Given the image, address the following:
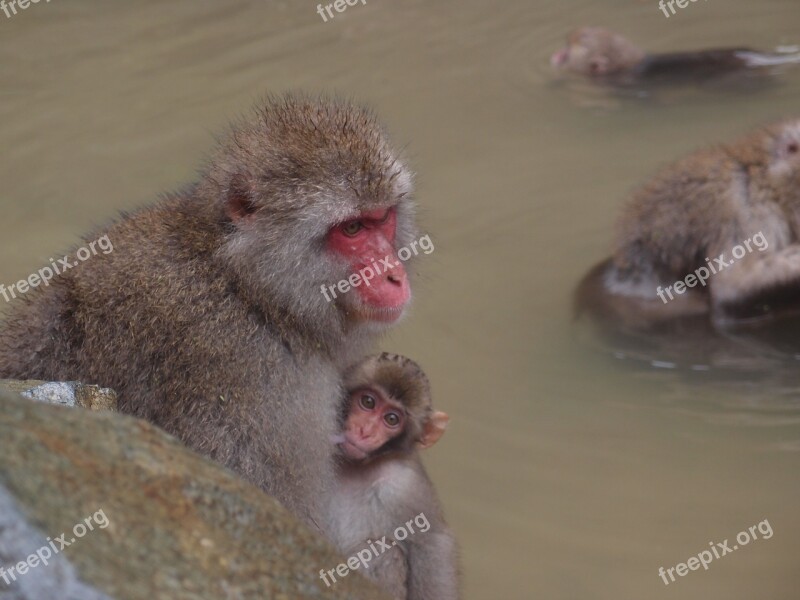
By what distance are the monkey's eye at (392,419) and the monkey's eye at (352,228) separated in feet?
3.03

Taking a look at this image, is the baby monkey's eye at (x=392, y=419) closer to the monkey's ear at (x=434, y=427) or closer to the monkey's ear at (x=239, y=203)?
the monkey's ear at (x=434, y=427)

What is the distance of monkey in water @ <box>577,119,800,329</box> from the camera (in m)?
6.70

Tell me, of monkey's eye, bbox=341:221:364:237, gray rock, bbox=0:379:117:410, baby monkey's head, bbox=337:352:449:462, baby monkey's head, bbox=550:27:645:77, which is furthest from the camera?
baby monkey's head, bbox=550:27:645:77

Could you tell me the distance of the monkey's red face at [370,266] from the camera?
3.88 meters

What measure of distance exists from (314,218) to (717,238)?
3566mm

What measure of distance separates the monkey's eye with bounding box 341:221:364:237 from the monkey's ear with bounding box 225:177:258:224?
28 centimetres

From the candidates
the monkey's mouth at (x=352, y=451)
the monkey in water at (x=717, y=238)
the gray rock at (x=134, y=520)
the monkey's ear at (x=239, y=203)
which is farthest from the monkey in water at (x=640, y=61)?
the gray rock at (x=134, y=520)

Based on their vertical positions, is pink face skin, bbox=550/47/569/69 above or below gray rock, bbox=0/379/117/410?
below

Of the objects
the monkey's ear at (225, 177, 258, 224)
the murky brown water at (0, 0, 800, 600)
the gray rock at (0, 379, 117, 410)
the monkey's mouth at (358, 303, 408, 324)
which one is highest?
the monkey's ear at (225, 177, 258, 224)

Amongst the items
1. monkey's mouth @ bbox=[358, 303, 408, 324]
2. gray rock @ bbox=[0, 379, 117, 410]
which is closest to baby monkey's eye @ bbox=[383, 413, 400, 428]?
monkey's mouth @ bbox=[358, 303, 408, 324]

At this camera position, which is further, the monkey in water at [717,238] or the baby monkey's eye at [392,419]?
the monkey in water at [717,238]

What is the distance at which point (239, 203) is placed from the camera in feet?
12.7

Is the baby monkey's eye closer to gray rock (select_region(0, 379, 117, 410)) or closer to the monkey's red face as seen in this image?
the monkey's red face

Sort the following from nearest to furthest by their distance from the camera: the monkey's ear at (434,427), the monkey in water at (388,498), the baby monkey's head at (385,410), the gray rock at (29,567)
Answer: the gray rock at (29,567), the monkey in water at (388,498), the baby monkey's head at (385,410), the monkey's ear at (434,427)
